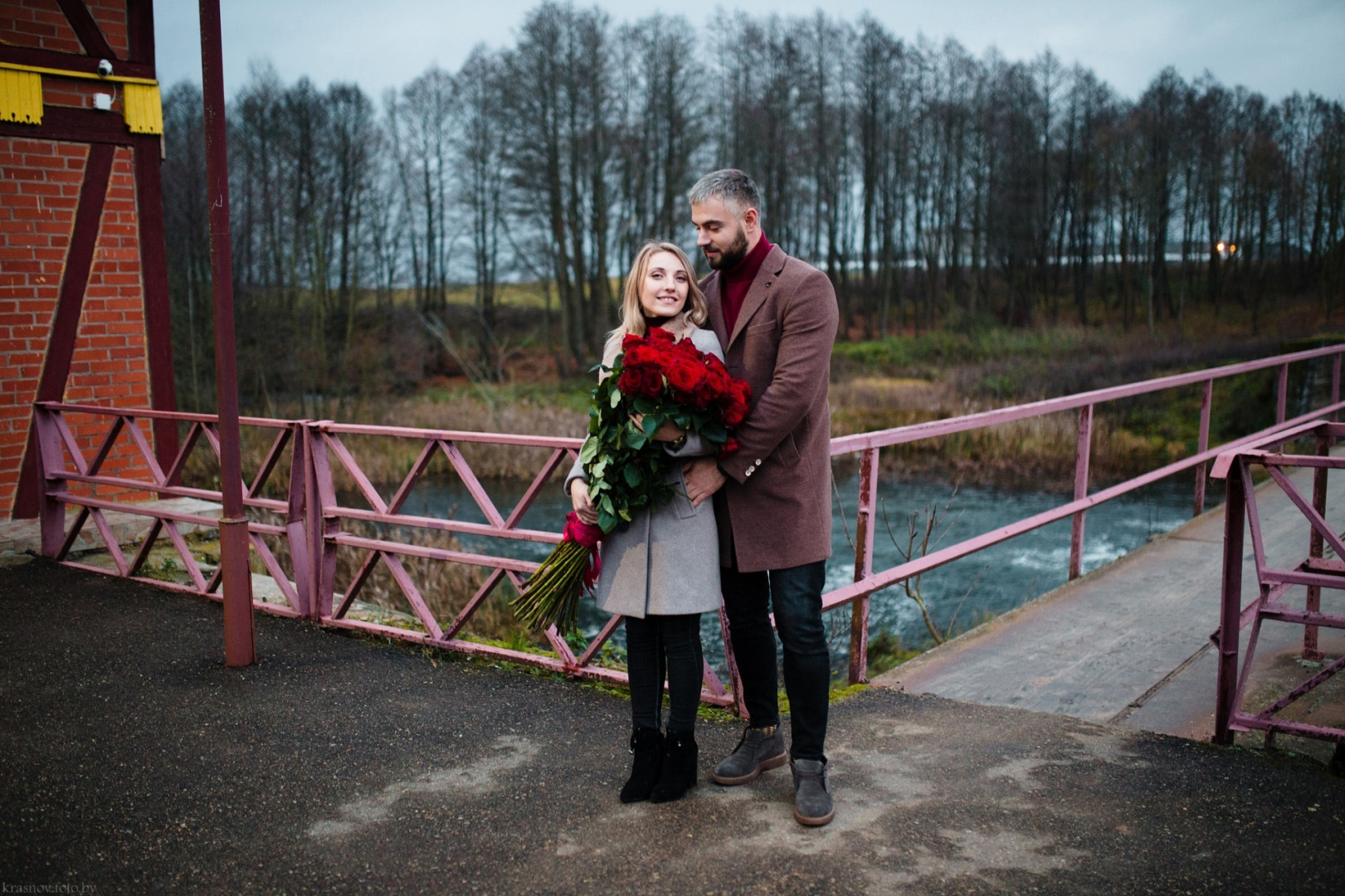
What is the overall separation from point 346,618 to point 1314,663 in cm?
470

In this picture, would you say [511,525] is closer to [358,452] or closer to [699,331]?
[699,331]

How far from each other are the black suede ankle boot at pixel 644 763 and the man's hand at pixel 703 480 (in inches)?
30.6

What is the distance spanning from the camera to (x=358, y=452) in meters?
15.4

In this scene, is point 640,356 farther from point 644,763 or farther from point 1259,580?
point 1259,580

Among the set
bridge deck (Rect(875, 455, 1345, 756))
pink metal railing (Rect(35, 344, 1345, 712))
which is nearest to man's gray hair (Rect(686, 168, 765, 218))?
pink metal railing (Rect(35, 344, 1345, 712))

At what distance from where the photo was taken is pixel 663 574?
3094 millimetres

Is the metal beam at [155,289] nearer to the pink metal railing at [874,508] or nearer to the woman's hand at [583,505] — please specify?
the pink metal railing at [874,508]

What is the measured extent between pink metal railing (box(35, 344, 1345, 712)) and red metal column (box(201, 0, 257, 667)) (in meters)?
0.48

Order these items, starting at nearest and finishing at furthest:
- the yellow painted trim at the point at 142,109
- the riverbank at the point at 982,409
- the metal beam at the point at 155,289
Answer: the yellow painted trim at the point at 142,109 → the metal beam at the point at 155,289 → the riverbank at the point at 982,409

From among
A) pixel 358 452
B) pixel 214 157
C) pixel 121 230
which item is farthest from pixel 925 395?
pixel 214 157

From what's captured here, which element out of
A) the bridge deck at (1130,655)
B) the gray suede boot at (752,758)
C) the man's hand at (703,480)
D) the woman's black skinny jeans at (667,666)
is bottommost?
the bridge deck at (1130,655)

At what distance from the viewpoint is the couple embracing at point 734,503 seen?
Answer: 3018mm

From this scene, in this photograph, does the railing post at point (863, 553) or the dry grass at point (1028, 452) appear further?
the dry grass at point (1028, 452)

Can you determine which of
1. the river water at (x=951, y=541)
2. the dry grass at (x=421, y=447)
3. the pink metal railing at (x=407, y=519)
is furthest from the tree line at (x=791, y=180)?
the pink metal railing at (x=407, y=519)
